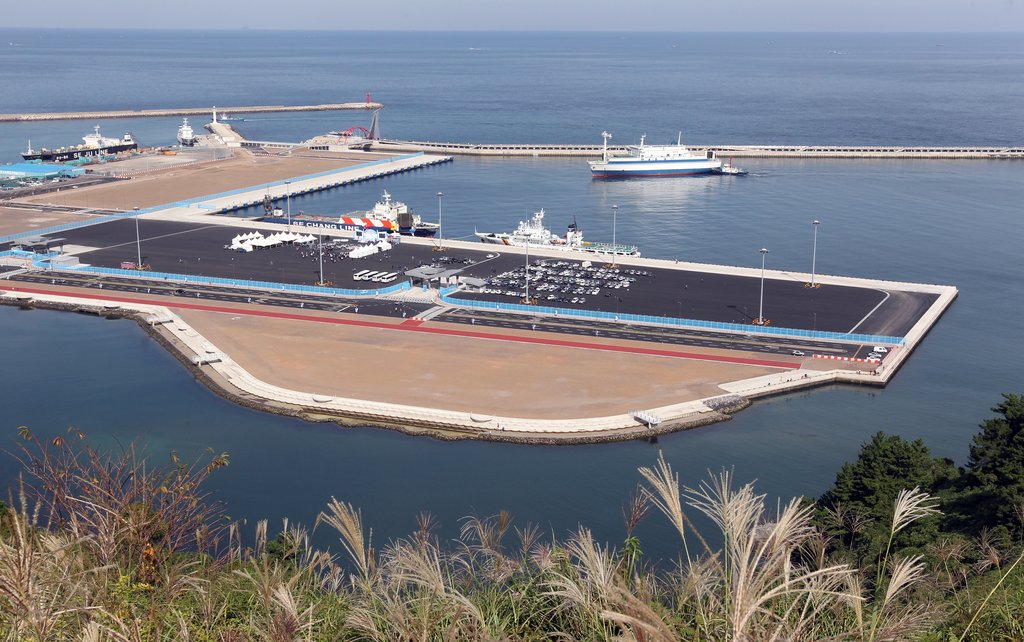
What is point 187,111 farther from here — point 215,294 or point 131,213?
point 215,294

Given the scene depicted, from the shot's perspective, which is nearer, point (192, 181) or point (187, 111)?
point (192, 181)

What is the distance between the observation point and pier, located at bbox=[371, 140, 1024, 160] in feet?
356

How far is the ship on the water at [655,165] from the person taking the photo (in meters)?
100

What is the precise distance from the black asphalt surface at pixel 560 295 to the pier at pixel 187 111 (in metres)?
78.5

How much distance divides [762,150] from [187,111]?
86275mm

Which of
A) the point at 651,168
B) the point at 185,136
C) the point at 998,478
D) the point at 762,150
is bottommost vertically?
the point at 998,478

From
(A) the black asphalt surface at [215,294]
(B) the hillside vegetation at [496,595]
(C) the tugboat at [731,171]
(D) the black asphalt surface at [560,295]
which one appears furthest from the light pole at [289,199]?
(B) the hillside vegetation at [496,595]

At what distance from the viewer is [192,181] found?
9038 cm

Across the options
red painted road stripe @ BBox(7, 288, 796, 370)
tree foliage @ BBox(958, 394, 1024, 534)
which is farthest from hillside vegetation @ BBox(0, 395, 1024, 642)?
red painted road stripe @ BBox(7, 288, 796, 370)

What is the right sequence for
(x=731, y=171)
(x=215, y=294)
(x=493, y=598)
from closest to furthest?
(x=493, y=598)
(x=215, y=294)
(x=731, y=171)

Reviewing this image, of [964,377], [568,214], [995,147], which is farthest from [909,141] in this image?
[964,377]

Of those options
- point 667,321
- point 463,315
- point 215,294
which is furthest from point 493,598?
point 215,294

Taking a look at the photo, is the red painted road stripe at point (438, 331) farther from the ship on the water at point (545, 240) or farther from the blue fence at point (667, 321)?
the ship on the water at point (545, 240)

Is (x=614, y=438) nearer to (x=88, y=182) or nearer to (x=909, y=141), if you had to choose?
(x=88, y=182)
